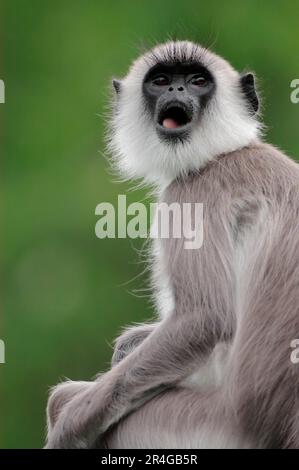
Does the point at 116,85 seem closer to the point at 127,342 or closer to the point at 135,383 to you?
the point at 127,342

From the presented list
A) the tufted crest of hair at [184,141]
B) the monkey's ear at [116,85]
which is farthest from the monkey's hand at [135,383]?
the monkey's ear at [116,85]

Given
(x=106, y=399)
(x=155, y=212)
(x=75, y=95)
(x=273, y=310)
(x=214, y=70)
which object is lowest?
(x=106, y=399)

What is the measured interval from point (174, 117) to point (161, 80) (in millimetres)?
243

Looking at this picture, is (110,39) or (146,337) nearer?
(146,337)

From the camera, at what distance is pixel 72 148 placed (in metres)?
12.0

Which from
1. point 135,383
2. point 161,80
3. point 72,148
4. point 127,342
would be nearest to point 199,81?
point 161,80

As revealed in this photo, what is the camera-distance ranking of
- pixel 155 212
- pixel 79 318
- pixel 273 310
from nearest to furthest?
pixel 273 310 → pixel 155 212 → pixel 79 318

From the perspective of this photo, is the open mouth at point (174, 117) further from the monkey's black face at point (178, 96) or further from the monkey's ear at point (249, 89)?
the monkey's ear at point (249, 89)

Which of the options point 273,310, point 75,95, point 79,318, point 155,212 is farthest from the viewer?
point 75,95

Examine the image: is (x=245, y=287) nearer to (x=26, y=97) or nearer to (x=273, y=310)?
(x=273, y=310)

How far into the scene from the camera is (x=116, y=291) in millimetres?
11719

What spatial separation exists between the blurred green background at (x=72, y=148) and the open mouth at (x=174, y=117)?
4020 millimetres

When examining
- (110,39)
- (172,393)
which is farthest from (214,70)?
(110,39)

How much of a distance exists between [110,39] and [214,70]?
20.5 ft
